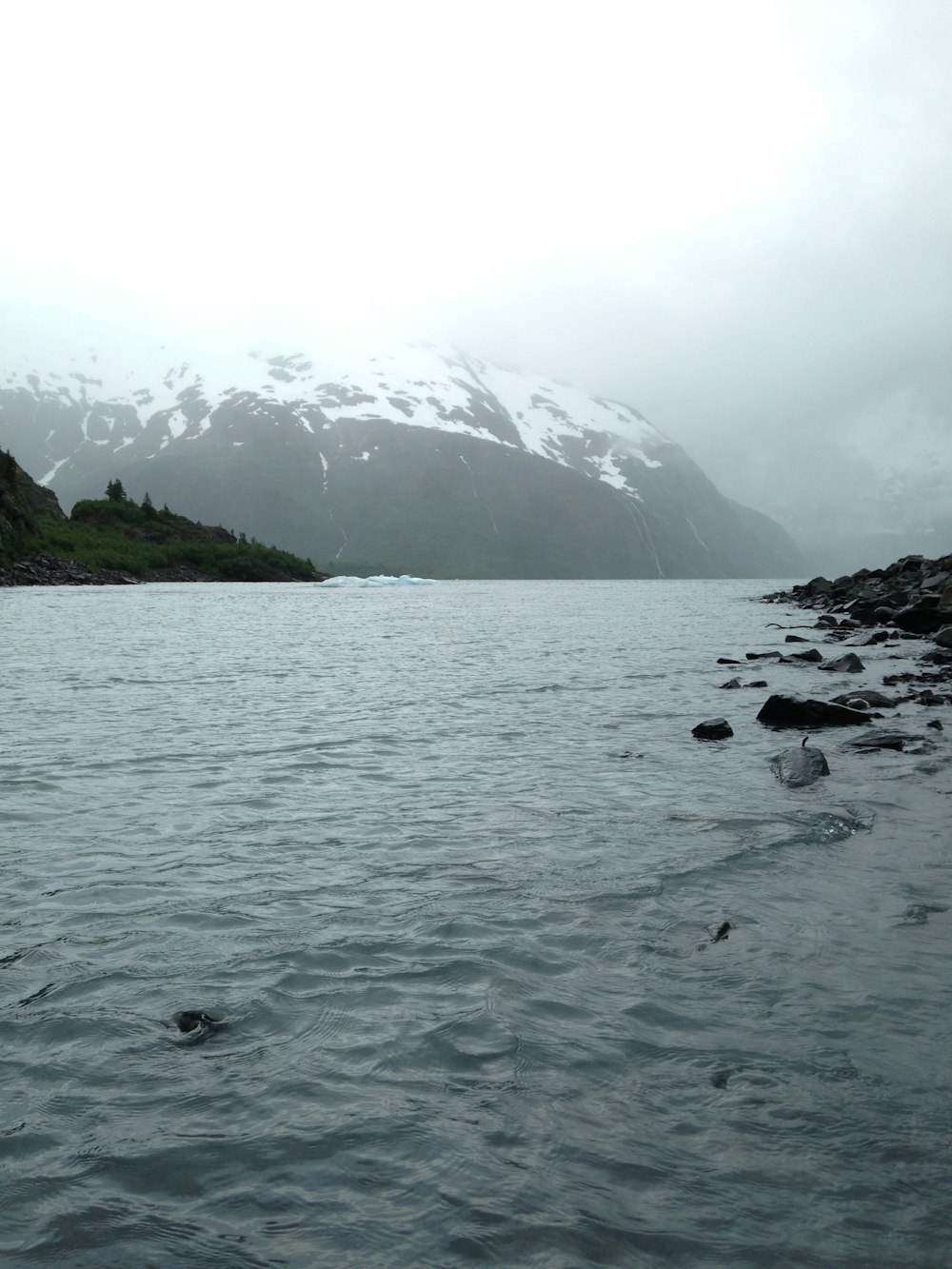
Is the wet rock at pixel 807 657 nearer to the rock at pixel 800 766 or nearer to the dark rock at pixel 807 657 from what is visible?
the dark rock at pixel 807 657

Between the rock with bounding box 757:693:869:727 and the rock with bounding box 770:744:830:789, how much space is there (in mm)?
4197

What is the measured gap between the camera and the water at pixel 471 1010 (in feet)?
15.2

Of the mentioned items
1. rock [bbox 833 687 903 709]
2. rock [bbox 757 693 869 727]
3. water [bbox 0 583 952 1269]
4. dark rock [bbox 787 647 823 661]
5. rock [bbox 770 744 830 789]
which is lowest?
water [bbox 0 583 952 1269]

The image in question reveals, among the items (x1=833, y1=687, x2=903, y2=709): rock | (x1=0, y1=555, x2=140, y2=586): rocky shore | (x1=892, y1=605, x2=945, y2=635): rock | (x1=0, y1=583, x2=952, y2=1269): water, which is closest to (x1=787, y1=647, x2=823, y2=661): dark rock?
(x1=833, y1=687, x2=903, y2=709): rock

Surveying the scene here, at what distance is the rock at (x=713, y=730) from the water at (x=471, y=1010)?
2195mm

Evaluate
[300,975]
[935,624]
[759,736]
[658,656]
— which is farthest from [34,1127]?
[935,624]

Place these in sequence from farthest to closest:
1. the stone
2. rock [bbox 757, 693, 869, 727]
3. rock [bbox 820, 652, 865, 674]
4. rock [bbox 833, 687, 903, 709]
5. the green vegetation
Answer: the green vegetation, rock [bbox 820, 652, 865, 674], rock [bbox 833, 687, 903, 709], rock [bbox 757, 693, 869, 727], the stone

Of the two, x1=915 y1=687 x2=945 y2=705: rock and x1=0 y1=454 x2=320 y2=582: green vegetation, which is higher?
x1=0 y1=454 x2=320 y2=582: green vegetation

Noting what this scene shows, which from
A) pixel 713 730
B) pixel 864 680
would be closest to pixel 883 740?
pixel 713 730

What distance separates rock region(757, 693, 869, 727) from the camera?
19.7 meters

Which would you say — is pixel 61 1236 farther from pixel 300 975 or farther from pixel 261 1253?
pixel 300 975

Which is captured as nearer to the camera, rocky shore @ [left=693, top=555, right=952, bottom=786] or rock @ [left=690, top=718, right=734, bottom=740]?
rocky shore @ [left=693, top=555, right=952, bottom=786]

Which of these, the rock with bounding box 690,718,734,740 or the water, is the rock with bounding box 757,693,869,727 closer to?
the rock with bounding box 690,718,734,740

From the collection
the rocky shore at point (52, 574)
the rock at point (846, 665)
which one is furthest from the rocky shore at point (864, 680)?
the rocky shore at point (52, 574)
